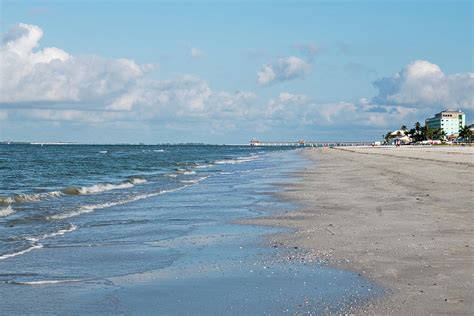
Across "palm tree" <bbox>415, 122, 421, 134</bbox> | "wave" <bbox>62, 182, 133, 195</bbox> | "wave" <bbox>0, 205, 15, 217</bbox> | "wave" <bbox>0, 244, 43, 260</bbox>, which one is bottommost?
"wave" <bbox>62, 182, 133, 195</bbox>

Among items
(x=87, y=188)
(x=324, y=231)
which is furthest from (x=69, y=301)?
(x=87, y=188)

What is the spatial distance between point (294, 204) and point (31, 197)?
405 inches

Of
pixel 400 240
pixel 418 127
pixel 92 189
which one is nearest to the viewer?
pixel 400 240

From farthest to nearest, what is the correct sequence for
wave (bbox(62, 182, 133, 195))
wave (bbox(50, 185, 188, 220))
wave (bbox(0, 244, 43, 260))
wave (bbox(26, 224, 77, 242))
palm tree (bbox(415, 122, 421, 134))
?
palm tree (bbox(415, 122, 421, 134)), wave (bbox(62, 182, 133, 195)), wave (bbox(50, 185, 188, 220)), wave (bbox(26, 224, 77, 242)), wave (bbox(0, 244, 43, 260))

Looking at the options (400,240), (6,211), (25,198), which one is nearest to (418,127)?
(25,198)

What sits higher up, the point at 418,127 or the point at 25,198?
the point at 418,127

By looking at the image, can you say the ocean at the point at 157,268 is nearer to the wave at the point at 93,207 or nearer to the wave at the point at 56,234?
the wave at the point at 56,234

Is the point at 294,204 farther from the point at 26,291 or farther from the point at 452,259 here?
the point at 26,291

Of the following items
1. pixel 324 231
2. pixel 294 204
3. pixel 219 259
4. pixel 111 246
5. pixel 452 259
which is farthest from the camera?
pixel 294 204

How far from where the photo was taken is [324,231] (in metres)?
11.8

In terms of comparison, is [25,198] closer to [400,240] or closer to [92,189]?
[92,189]

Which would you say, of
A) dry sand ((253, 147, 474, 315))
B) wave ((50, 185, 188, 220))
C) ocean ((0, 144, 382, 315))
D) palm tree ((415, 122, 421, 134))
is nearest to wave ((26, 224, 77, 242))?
ocean ((0, 144, 382, 315))

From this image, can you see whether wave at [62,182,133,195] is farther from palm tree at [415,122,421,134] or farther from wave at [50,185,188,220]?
palm tree at [415,122,421,134]

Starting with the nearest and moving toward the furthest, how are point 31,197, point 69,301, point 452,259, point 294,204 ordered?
point 69,301 < point 452,259 < point 294,204 < point 31,197
